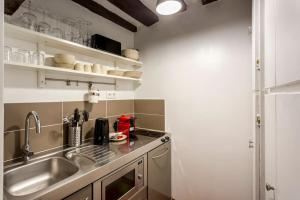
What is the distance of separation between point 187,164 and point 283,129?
165 cm

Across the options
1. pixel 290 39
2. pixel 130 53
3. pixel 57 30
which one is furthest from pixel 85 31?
pixel 290 39

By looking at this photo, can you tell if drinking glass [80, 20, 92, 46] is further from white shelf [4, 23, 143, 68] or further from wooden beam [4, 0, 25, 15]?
wooden beam [4, 0, 25, 15]

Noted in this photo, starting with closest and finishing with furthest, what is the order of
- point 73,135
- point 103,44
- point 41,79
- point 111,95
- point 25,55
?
point 25,55, point 41,79, point 73,135, point 103,44, point 111,95

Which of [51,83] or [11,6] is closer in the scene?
[11,6]

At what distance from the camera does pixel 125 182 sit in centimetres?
127

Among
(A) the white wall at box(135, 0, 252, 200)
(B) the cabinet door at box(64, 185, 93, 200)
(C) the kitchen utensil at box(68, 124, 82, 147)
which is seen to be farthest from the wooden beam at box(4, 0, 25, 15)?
(A) the white wall at box(135, 0, 252, 200)

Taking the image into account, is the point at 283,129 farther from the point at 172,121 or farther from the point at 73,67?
the point at 172,121

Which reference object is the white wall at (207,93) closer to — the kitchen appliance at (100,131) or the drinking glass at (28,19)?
the kitchen appliance at (100,131)

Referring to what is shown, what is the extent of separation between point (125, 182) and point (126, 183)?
0.06 feet

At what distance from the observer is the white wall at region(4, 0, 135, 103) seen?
1.11 metres

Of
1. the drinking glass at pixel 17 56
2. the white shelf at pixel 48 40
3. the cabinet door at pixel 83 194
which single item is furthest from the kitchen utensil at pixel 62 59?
the cabinet door at pixel 83 194

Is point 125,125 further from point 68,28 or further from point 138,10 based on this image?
point 138,10

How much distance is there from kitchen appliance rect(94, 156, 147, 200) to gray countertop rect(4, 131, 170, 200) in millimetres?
53

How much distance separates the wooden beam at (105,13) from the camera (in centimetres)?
156
